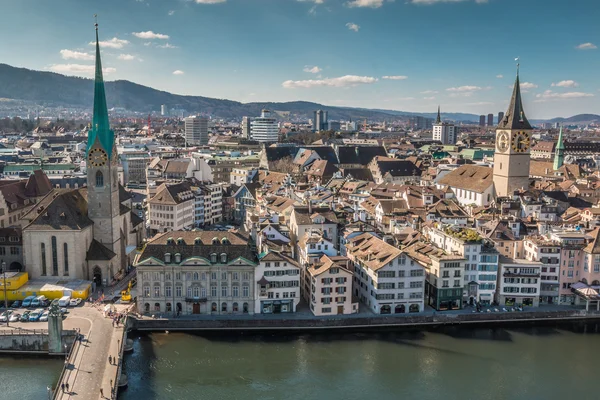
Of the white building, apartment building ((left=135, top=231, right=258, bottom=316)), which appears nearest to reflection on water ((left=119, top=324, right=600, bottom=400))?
the white building

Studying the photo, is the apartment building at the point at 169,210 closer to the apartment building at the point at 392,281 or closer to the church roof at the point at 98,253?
the church roof at the point at 98,253

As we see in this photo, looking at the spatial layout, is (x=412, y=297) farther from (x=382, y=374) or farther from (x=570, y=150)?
(x=570, y=150)

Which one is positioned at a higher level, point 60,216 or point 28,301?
point 60,216

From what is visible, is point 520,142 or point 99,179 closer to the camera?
point 99,179

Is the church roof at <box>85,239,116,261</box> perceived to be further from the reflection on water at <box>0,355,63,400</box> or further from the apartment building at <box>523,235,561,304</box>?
the apartment building at <box>523,235,561,304</box>

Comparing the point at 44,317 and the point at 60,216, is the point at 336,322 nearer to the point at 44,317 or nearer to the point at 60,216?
the point at 44,317

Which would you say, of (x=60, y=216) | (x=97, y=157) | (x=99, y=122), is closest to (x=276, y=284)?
(x=60, y=216)

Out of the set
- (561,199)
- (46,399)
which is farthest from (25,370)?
(561,199)
